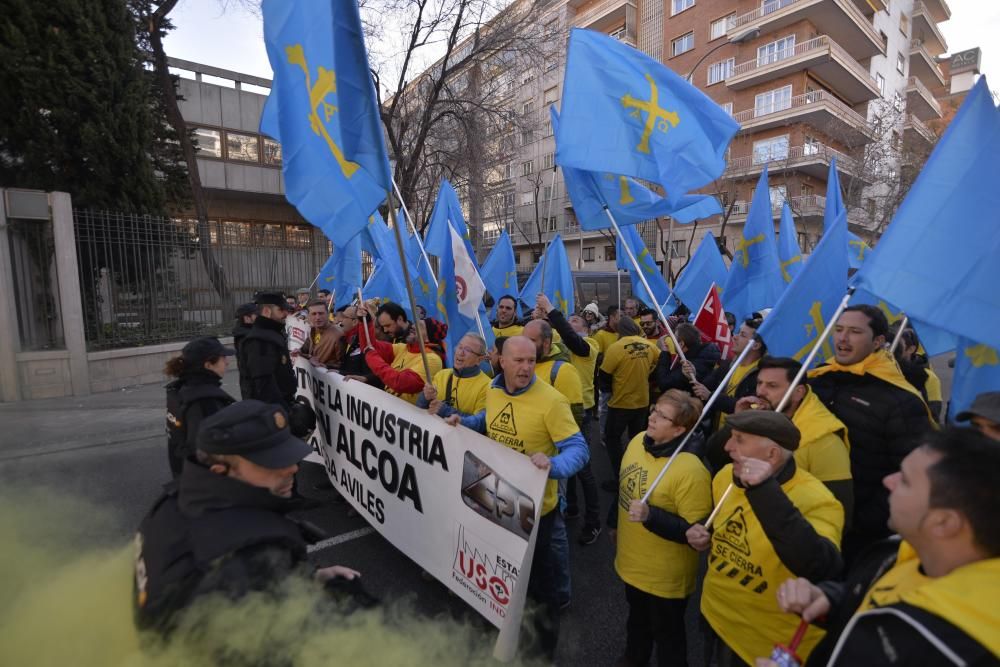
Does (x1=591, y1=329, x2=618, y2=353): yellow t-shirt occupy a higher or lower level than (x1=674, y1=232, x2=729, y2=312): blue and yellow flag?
lower

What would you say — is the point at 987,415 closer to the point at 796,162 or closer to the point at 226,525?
the point at 226,525

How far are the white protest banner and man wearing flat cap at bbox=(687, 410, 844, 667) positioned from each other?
0.87 meters

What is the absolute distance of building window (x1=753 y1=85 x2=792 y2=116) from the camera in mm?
28891

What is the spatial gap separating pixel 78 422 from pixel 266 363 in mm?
5162

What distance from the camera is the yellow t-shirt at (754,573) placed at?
1879mm

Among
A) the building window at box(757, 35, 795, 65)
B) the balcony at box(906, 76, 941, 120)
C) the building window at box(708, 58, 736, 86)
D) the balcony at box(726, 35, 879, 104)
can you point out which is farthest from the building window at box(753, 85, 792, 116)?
the balcony at box(906, 76, 941, 120)

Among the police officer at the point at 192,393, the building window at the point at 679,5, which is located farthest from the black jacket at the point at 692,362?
the building window at the point at 679,5

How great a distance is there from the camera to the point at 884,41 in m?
32.8

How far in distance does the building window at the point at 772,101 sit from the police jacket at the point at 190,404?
34.2 m

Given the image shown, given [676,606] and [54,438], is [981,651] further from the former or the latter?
[54,438]

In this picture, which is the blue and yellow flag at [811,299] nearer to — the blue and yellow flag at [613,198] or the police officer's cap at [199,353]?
the blue and yellow flag at [613,198]

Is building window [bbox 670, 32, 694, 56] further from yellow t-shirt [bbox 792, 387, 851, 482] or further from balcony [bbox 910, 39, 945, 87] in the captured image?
yellow t-shirt [bbox 792, 387, 851, 482]

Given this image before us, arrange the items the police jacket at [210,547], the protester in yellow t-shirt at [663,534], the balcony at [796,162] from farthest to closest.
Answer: the balcony at [796,162]
the protester in yellow t-shirt at [663,534]
the police jacket at [210,547]

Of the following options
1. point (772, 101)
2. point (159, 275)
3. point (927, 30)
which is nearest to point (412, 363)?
point (159, 275)
